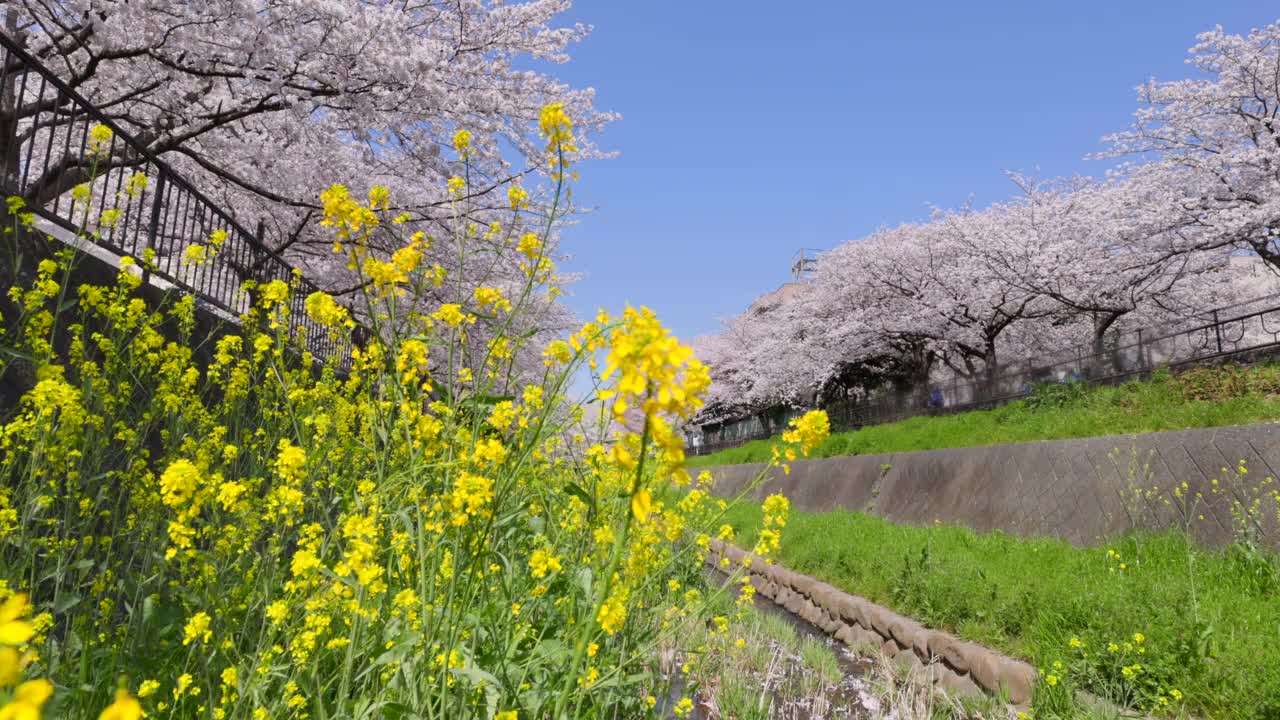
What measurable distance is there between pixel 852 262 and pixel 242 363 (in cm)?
2283

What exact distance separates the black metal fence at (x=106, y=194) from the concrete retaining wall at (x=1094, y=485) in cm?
720

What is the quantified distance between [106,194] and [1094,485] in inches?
427

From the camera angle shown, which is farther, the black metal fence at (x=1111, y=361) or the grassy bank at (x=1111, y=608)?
the black metal fence at (x=1111, y=361)

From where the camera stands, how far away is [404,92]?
7.37 m

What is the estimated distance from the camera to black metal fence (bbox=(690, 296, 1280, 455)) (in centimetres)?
1252

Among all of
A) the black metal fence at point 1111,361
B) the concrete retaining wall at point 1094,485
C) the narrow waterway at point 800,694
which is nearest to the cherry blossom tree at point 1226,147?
the black metal fence at point 1111,361

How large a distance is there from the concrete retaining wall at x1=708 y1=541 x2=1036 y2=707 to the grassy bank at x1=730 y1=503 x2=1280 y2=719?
0.56 feet

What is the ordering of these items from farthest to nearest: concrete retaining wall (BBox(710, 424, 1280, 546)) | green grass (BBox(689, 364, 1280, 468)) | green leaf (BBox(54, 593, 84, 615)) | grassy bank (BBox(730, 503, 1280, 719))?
green grass (BBox(689, 364, 1280, 468)), concrete retaining wall (BBox(710, 424, 1280, 546)), grassy bank (BBox(730, 503, 1280, 719)), green leaf (BBox(54, 593, 84, 615))

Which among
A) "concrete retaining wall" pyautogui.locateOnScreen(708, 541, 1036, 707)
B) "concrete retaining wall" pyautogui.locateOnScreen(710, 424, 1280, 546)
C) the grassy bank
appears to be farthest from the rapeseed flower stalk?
"concrete retaining wall" pyautogui.locateOnScreen(710, 424, 1280, 546)

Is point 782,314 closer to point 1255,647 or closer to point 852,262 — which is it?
point 852,262

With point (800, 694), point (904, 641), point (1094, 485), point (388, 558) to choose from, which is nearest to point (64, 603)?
point (388, 558)

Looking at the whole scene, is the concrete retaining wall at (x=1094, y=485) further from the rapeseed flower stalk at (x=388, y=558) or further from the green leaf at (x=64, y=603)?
the green leaf at (x=64, y=603)

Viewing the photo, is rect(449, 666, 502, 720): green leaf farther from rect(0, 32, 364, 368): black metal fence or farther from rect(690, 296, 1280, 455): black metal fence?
rect(690, 296, 1280, 455): black metal fence

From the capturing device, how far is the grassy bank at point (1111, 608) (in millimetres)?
3422
